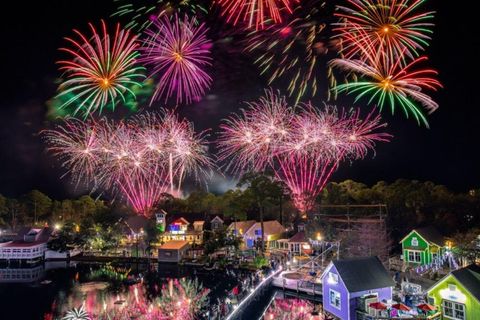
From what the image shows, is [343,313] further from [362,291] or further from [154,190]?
[154,190]

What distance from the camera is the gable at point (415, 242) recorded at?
37375 millimetres

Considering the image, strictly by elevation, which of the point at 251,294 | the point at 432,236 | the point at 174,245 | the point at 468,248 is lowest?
the point at 251,294

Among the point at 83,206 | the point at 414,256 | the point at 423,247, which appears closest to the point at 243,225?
the point at 414,256

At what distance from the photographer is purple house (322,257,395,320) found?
82.8ft

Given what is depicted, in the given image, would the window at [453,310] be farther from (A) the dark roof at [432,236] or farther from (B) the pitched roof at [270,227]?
(B) the pitched roof at [270,227]

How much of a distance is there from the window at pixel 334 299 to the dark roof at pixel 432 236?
50.1ft

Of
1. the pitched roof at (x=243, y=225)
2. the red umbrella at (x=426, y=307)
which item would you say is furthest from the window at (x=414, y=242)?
the pitched roof at (x=243, y=225)

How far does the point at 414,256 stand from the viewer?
126ft

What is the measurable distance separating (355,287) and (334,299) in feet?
7.29

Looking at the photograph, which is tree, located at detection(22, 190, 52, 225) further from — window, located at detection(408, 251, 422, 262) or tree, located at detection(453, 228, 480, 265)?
tree, located at detection(453, 228, 480, 265)

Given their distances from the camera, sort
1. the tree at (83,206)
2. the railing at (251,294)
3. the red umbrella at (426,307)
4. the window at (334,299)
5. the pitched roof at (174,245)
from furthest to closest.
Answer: the tree at (83,206) → the pitched roof at (174,245) → the railing at (251,294) → the window at (334,299) → the red umbrella at (426,307)

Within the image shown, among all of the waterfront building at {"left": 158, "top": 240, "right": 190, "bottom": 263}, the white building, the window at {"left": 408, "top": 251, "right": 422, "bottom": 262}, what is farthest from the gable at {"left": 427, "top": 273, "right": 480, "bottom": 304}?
the white building

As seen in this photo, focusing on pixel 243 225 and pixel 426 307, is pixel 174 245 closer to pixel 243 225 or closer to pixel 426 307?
pixel 243 225

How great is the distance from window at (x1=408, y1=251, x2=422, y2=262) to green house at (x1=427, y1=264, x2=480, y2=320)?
15788 mm
